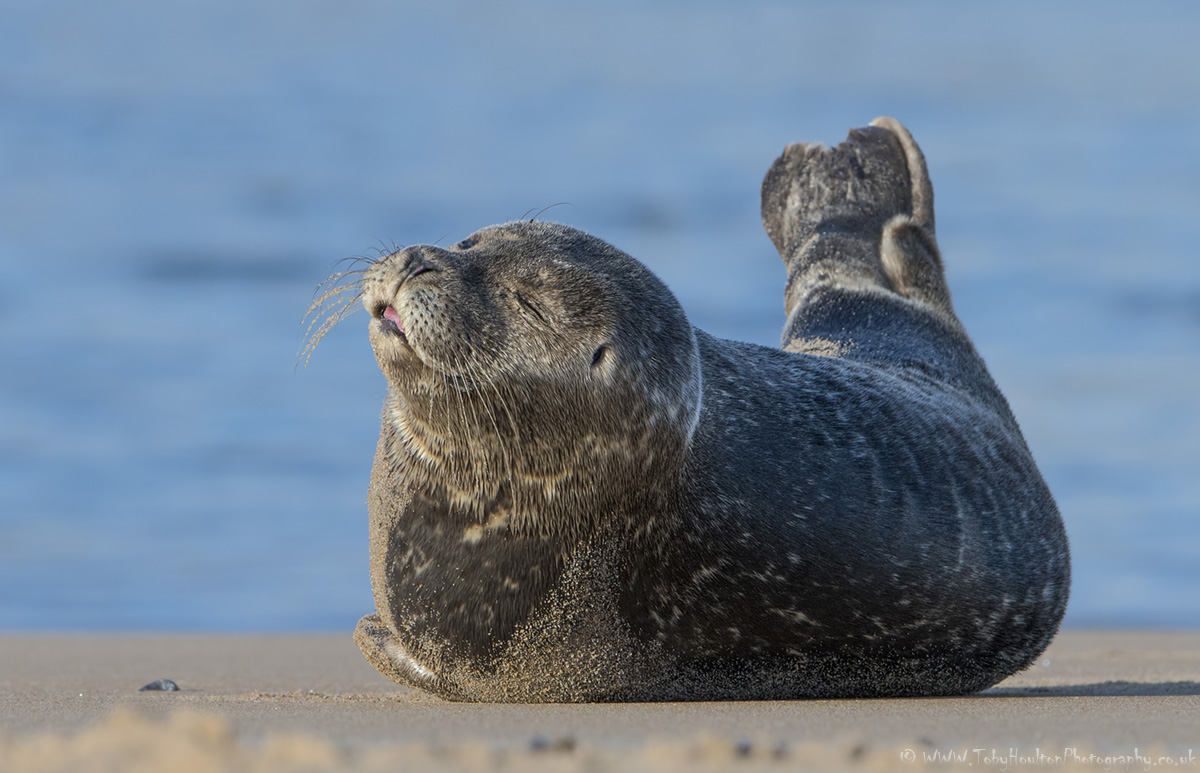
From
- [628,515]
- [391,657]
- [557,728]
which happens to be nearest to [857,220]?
[628,515]

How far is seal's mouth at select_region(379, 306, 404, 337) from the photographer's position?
13.2ft

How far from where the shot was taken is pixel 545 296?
13.6ft

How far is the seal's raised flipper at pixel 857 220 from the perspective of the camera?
739 cm

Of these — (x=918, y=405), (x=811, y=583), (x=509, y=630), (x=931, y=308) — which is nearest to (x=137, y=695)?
(x=509, y=630)

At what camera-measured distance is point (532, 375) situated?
4.06m

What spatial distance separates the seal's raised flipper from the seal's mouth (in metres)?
3.33

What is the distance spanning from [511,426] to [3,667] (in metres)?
3.07

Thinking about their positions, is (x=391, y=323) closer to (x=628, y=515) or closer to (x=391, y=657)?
(x=628, y=515)

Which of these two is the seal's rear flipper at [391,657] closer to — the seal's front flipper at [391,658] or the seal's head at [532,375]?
the seal's front flipper at [391,658]

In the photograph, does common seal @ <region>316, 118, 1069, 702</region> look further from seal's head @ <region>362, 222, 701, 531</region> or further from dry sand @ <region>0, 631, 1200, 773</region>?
dry sand @ <region>0, 631, 1200, 773</region>

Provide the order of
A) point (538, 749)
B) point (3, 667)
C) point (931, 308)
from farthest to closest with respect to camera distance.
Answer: point (931, 308), point (3, 667), point (538, 749)

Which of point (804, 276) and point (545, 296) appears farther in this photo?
point (804, 276)

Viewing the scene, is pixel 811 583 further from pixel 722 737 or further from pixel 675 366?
pixel 722 737

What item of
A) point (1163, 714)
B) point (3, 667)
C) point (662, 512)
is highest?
point (662, 512)
